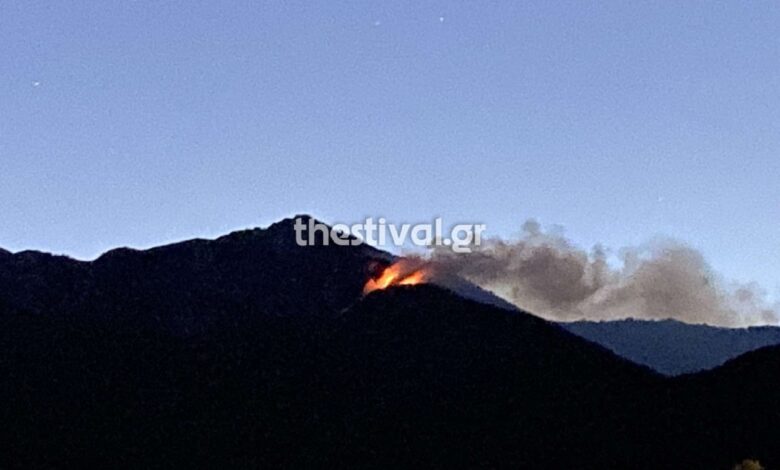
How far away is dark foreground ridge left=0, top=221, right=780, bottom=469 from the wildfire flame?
2.89 m

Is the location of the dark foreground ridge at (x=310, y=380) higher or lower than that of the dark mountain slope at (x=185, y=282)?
lower

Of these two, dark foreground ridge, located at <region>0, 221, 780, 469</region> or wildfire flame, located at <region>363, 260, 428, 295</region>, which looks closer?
dark foreground ridge, located at <region>0, 221, 780, 469</region>

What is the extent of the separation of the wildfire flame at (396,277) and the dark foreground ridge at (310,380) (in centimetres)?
289

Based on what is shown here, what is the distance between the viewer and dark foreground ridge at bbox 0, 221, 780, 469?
12656 centimetres

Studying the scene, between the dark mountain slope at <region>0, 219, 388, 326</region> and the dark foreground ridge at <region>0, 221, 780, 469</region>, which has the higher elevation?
the dark mountain slope at <region>0, 219, 388, 326</region>

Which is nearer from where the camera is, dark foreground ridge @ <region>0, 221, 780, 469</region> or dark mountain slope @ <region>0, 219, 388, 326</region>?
dark foreground ridge @ <region>0, 221, 780, 469</region>

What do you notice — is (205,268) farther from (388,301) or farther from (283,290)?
(388,301)

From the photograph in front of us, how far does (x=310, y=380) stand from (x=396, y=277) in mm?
43331

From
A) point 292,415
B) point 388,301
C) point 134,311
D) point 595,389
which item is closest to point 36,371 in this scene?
point 134,311

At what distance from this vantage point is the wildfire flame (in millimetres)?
188250

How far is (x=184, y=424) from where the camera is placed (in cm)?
14238

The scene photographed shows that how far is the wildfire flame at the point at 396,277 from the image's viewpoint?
188 m

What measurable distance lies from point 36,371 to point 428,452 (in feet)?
196

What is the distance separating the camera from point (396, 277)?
193 m
